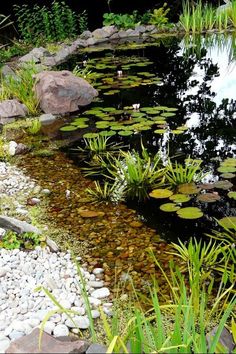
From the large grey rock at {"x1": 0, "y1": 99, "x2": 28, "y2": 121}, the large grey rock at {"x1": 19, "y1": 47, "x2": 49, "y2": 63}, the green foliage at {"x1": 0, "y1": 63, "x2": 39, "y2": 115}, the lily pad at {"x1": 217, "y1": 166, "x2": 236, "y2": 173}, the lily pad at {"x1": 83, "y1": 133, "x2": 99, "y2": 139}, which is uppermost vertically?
the large grey rock at {"x1": 19, "y1": 47, "x2": 49, "y2": 63}

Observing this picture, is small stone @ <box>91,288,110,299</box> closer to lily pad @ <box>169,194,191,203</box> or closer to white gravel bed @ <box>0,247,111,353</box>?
white gravel bed @ <box>0,247,111,353</box>

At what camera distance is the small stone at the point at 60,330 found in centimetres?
227

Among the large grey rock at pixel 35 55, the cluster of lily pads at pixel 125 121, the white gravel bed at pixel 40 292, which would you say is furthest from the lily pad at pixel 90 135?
the large grey rock at pixel 35 55

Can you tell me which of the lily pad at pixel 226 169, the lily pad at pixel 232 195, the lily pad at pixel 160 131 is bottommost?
the lily pad at pixel 232 195

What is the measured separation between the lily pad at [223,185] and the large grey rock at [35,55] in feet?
20.9

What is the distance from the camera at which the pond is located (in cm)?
325

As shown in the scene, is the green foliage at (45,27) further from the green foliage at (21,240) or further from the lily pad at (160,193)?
the green foliage at (21,240)

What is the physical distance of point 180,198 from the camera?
145 inches

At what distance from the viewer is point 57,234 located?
336 cm

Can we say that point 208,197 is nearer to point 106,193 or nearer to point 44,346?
point 106,193

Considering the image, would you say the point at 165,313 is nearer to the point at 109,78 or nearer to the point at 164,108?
the point at 164,108

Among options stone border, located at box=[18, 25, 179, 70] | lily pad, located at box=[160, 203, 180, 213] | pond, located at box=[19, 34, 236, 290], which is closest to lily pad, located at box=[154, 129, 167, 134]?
pond, located at box=[19, 34, 236, 290]

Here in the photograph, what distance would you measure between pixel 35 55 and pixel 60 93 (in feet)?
12.0

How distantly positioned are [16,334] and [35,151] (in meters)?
3.05
